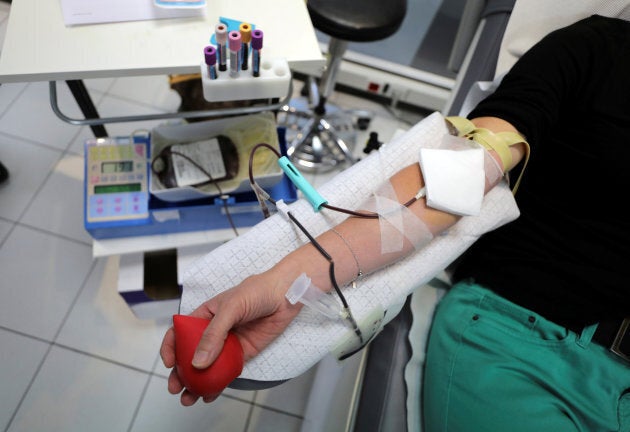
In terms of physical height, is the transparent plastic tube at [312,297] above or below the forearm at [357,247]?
below

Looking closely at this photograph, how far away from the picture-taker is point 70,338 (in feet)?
4.30

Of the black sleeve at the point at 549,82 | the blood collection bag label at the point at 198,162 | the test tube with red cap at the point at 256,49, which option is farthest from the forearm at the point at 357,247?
the blood collection bag label at the point at 198,162

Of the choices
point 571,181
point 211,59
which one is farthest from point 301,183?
point 571,181

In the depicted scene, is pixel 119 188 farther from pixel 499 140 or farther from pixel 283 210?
pixel 499 140

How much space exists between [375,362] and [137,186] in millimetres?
823

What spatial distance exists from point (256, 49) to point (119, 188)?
65 cm

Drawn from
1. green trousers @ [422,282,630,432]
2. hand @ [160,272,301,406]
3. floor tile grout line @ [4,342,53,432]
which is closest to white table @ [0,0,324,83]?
Result: hand @ [160,272,301,406]

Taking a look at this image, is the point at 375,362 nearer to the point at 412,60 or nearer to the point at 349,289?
the point at 349,289

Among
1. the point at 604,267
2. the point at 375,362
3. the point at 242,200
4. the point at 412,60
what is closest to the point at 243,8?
the point at 242,200

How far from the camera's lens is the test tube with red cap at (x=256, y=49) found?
29.2 inches

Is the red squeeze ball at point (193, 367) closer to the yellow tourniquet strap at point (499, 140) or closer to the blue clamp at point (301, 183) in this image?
the blue clamp at point (301, 183)

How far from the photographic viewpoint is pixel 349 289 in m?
0.75

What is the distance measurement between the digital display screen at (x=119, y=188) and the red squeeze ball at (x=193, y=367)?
668 mm

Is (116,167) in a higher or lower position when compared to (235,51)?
lower
